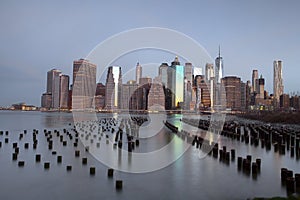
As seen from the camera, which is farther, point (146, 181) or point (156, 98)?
point (156, 98)

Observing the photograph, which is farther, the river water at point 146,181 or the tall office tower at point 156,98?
the tall office tower at point 156,98

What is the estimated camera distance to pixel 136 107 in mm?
156375

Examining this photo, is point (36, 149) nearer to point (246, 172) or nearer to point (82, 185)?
point (82, 185)

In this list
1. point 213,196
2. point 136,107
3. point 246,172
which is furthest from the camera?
point 136,107

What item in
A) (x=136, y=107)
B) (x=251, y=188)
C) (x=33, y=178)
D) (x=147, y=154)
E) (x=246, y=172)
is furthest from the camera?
(x=136, y=107)

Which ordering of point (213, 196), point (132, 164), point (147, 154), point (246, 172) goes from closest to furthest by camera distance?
1. point (213, 196)
2. point (246, 172)
3. point (132, 164)
4. point (147, 154)

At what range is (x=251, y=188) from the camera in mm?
11367

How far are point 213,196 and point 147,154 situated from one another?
9159 mm

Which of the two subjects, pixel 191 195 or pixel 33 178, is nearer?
pixel 191 195

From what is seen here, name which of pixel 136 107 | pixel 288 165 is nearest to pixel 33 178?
pixel 288 165

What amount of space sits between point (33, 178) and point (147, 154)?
8.51 meters

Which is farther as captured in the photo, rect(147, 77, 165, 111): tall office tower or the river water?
rect(147, 77, 165, 111): tall office tower

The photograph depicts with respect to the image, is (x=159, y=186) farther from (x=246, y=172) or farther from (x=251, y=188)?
(x=246, y=172)

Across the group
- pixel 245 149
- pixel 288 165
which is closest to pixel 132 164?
pixel 288 165
